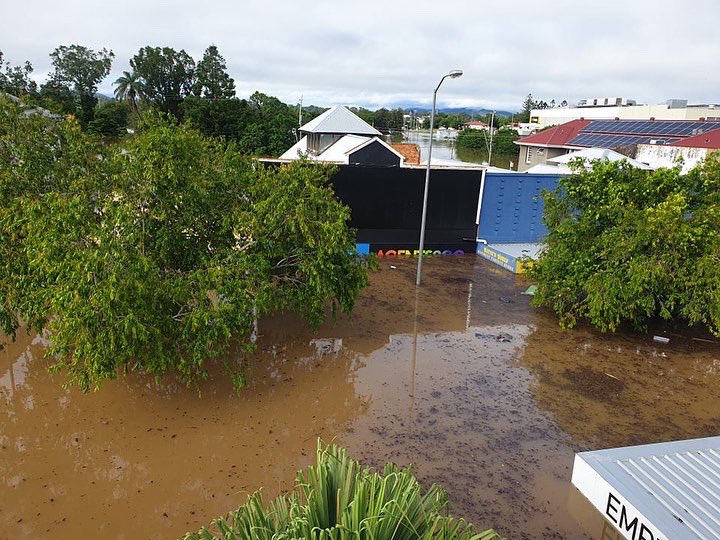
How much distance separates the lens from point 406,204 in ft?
55.0

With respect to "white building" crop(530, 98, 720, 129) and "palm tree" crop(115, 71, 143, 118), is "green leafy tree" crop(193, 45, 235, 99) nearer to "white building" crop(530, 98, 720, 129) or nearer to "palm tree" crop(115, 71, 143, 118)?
"palm tree" crop(115, 71, 143, 118)

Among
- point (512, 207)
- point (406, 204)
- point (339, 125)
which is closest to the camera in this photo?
point (406, 204)

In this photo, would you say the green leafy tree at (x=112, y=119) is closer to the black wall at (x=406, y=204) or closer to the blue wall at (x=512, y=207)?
the black wall at (x=406, y=204)

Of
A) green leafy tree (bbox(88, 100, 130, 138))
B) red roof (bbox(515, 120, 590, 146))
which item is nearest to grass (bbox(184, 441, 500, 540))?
red roof (bbox(515, 120, 590, 146))

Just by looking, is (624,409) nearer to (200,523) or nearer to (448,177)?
(200,523)

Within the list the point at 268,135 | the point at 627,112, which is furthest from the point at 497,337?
the point at 627,112

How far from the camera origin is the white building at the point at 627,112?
153 feet

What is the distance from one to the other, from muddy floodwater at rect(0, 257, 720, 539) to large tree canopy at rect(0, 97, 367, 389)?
868 mm

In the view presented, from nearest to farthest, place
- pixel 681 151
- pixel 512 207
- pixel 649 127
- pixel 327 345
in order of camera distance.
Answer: pixel 327 345 < pixel 512 207 < pixel 681 151 < pixel 649 127

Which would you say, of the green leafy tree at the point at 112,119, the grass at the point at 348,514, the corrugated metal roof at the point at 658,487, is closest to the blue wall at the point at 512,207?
the corrugated metal roof at the point at 658,487

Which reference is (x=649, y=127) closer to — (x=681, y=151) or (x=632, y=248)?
(x=681, y=151)

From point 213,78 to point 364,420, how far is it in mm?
49714

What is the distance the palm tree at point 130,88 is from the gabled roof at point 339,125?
98.2 ft

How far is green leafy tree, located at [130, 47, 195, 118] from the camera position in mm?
51094
